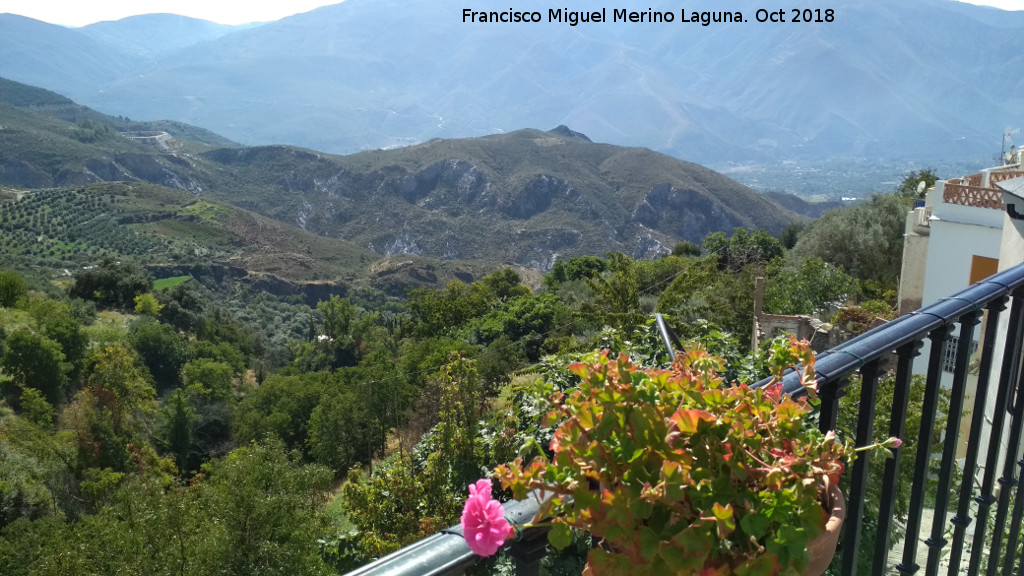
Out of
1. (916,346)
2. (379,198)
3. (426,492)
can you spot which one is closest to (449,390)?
(426,492)

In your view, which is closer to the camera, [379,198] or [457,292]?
[457,292]

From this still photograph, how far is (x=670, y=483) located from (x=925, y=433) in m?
0.98

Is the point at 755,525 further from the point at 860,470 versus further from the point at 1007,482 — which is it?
the point at 1007,482

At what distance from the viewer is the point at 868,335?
1.38 meters

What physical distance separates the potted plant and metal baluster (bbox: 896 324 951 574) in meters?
0.66

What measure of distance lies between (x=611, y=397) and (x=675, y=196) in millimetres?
101238

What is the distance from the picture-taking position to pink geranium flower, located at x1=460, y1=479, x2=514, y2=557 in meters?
0.83

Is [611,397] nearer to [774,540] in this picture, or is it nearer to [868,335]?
[774,540]

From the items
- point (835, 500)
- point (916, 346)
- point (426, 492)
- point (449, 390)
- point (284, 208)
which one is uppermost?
point (916, 346)

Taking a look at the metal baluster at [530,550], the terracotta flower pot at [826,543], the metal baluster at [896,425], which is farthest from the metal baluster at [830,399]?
the metal baluster at [530,550]

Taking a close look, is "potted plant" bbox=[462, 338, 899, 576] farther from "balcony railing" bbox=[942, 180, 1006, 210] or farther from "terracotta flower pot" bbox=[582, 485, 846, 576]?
"balcony railing" bbox=[942, 180, 1006, 210]

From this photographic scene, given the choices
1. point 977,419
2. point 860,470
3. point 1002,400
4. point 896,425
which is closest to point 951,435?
point 977,419

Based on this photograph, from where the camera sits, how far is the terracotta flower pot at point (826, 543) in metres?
0.98

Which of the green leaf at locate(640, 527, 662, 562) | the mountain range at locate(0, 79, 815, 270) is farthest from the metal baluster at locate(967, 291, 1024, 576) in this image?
the mountain range at locate(0, 79, 815, 270)
